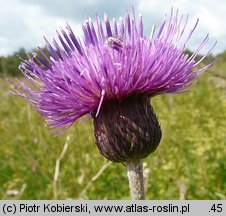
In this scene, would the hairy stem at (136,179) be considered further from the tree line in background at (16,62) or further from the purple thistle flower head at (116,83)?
the tree line in background at (16,62)

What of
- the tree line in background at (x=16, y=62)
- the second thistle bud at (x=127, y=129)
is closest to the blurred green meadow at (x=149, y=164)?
the tree line in background at (x=16, y=62)

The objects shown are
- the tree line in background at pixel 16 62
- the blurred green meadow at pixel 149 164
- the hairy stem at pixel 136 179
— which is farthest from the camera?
the blurred green meadow at pixel 149 164

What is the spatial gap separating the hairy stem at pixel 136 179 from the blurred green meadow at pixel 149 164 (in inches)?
40.8

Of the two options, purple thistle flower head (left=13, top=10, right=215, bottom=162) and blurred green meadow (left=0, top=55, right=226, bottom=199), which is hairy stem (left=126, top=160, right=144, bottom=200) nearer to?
purple thistle flower head (left=13, top=10, right=215, bottom=162)

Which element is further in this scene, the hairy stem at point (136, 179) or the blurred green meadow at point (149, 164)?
the blurred green meadow at point (149, 164)

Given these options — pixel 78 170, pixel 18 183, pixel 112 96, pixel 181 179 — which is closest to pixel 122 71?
pixel 112 96

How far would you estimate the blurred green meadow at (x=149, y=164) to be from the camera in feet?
9.62

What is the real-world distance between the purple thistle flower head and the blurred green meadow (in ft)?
3.37

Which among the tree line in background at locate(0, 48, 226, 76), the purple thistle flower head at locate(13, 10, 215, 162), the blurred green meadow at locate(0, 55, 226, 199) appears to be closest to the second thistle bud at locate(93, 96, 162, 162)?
the purple thistle flower head at locate(13, 10, 215, 162)

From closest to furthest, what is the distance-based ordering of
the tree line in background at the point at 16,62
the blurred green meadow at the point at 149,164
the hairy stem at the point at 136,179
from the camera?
the hairy stem at the point at 136,179 → the tree line in background at the point at 16,62 → the blurred green meadow at the point at 149,164

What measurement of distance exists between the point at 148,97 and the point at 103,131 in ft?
0.73

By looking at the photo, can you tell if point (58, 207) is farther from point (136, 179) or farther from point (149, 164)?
point (149, 164)

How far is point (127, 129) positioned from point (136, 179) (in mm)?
198

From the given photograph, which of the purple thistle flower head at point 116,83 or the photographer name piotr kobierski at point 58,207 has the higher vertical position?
the purple thistle flower head at point 116,83
